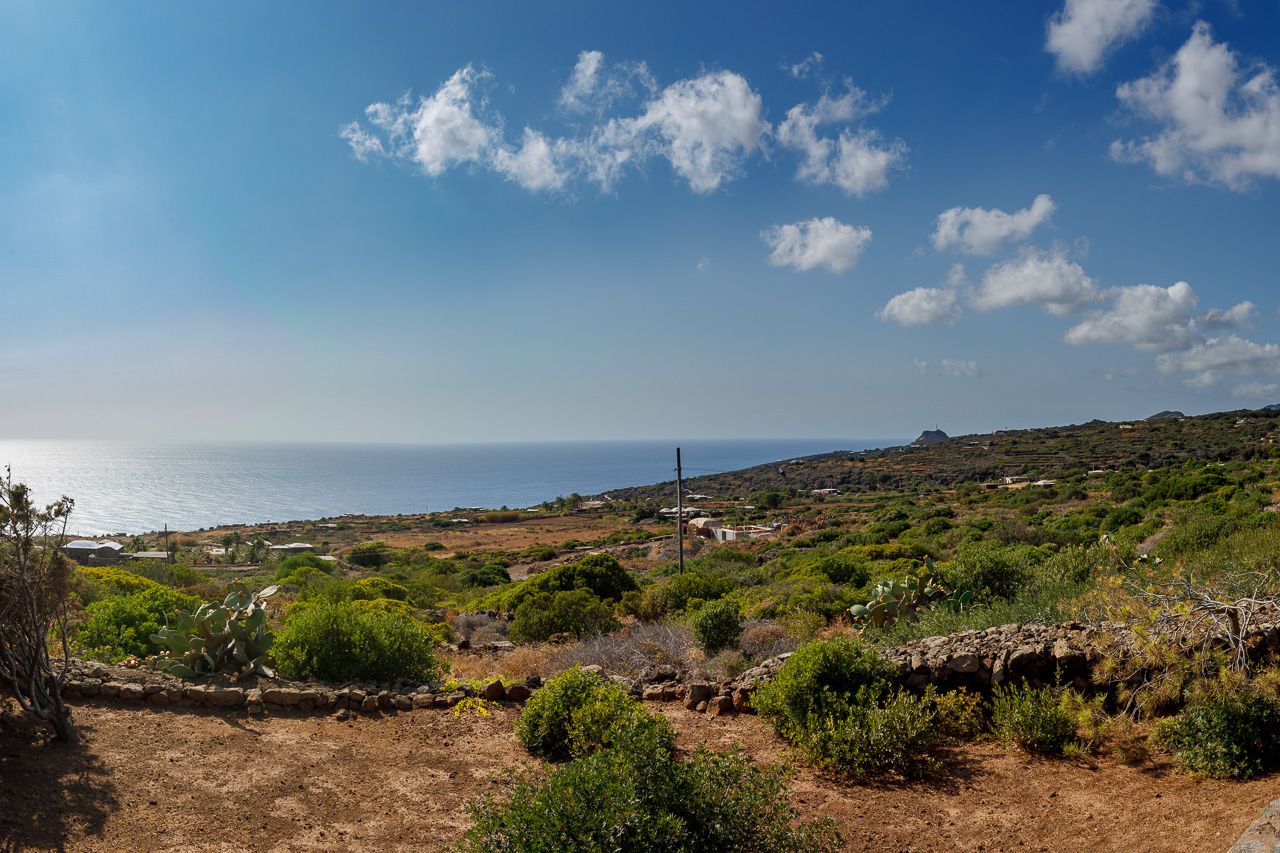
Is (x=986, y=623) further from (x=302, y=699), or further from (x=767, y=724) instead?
(x=302, y=699)

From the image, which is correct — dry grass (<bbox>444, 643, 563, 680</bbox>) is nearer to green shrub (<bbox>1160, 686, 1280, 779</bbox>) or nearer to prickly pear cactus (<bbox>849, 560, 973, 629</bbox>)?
prickly pear cactus (<bbox>849, 560, 973, 629</bbox>)

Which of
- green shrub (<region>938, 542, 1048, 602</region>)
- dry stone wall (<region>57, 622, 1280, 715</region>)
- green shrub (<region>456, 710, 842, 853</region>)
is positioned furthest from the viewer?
green shrub (<region>938, 542, 1048, 602</region>)

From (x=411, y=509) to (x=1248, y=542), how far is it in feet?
394

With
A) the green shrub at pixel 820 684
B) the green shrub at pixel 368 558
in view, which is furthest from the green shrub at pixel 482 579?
the green shrub at pixel 820 684

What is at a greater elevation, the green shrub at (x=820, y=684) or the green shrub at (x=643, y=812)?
the green shrub at (x=643, y=812)

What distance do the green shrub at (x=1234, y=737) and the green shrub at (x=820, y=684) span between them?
251 centimetres

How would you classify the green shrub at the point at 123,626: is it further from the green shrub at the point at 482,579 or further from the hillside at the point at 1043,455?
the hillside at the point at 1043,455

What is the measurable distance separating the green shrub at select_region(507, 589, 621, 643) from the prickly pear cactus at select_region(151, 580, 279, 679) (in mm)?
4876

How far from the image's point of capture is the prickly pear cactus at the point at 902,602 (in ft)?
33.6

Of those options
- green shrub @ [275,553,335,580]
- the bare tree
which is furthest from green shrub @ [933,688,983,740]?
green shrub @ [275,553,335,580]

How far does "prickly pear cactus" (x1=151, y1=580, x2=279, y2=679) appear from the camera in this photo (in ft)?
26.3

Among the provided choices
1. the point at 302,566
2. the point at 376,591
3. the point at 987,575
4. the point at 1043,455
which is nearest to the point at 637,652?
the point at 987,575

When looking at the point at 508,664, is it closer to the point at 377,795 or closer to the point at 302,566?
the point at 377,795

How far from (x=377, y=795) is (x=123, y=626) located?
259 inches
